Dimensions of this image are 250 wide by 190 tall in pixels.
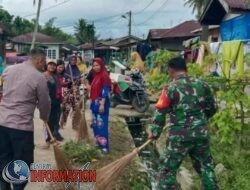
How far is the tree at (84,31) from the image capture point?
212 feet

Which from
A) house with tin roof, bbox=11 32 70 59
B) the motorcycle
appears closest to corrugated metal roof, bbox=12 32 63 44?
house with tin roof, bbox=11 32 70 59

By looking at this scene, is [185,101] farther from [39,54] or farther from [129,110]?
[129,110]

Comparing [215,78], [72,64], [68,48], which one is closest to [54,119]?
[72,64]

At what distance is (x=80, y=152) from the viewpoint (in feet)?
23.2

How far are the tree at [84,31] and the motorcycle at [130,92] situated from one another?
50028mm

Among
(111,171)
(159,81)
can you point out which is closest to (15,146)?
(111,171)

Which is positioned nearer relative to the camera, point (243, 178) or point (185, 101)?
point (185, 101)

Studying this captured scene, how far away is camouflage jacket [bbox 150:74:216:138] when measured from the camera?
483cm

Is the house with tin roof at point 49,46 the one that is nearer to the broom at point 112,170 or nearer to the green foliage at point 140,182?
the green foliage at point 140,182

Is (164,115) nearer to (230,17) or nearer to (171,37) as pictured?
(230,17)

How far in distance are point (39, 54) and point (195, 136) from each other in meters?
1.90

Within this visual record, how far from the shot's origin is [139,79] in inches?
A: 562

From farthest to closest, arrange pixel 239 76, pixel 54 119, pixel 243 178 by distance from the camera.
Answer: pixel 54 119, pixel 239 76, pixel 243 178

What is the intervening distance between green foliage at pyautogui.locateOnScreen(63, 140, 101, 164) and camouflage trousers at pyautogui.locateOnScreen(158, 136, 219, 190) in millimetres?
2185
